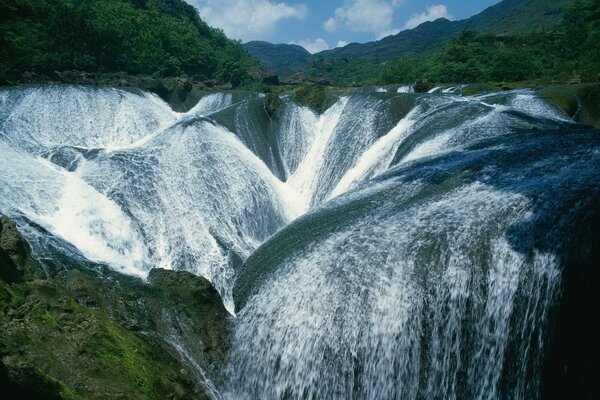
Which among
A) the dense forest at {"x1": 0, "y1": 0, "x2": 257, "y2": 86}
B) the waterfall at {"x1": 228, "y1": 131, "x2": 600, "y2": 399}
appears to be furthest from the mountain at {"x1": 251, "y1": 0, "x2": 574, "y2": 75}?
the waterfall at {"x1": 228, "y1": 131, "x2": 600, "y2": 399}

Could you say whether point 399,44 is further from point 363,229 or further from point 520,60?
point 363,229

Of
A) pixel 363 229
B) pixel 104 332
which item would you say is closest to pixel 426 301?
pixel 363 229

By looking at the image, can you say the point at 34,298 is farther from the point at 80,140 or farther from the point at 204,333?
the point at 80,140

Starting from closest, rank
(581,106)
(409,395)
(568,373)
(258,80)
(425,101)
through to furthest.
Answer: (568,373) → (409,395) → (581,106) → (425,101) → (258,80)

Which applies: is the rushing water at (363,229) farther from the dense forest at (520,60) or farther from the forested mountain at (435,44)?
the forested mountain at (435,44)

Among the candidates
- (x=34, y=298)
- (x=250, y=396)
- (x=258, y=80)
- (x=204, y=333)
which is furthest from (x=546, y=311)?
(x=258, y=80)

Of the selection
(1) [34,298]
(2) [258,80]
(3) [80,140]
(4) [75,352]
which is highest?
(2) [258,80]
